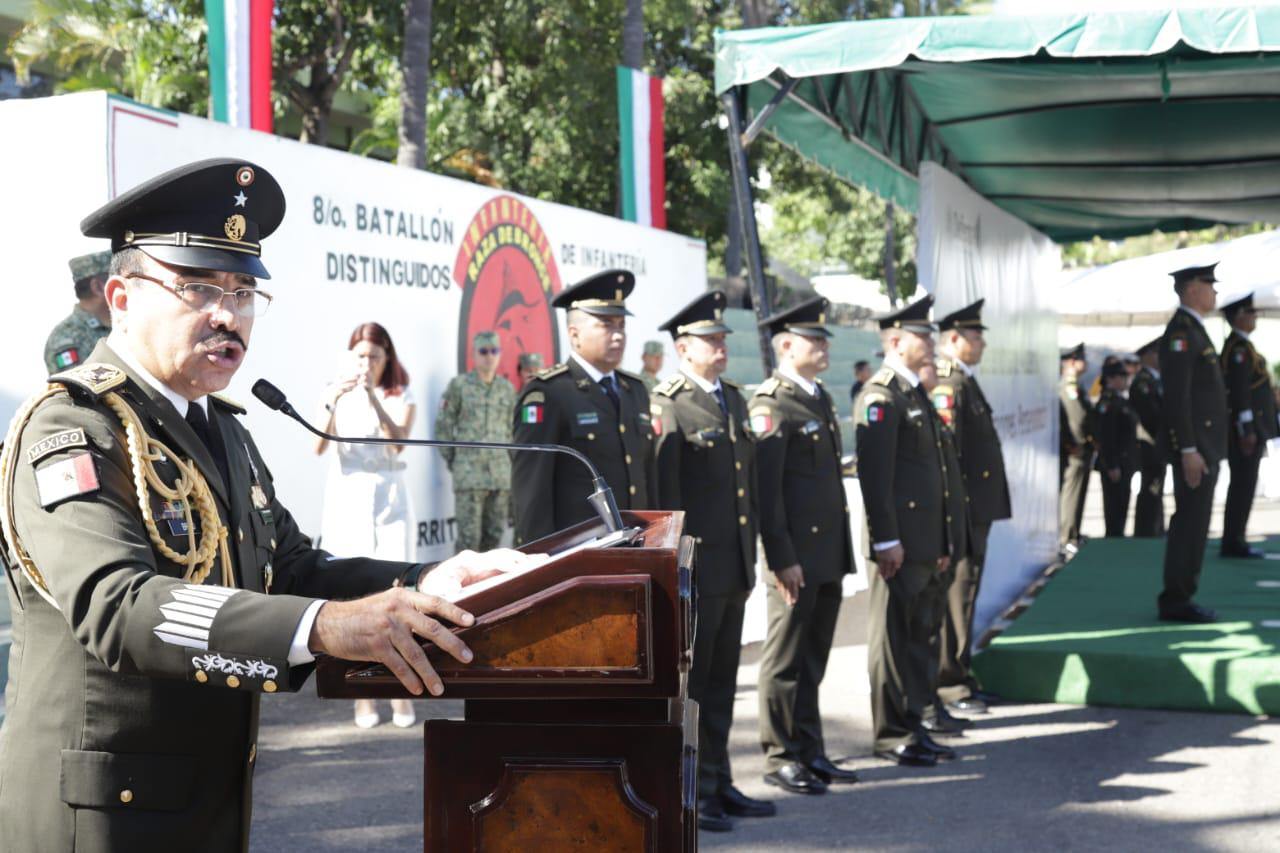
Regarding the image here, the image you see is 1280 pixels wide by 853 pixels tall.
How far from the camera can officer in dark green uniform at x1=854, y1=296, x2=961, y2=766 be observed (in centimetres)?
577

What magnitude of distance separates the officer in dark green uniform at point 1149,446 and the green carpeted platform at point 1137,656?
4295 millimetres

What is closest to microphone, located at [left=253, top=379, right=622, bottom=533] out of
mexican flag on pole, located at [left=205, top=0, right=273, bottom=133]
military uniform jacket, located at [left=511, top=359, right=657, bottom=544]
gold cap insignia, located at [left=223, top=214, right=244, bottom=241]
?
gold cap insignia, located at [left=223, top=214, right=244, bottom=241]

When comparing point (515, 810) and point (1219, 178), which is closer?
point (515, 810)

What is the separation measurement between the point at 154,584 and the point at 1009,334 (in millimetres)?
8036

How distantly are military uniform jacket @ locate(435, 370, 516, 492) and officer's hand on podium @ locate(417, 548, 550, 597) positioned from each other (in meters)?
5.32

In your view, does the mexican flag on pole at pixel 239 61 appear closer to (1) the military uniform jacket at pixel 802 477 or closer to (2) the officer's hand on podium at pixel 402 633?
(1) the military uniform jacket at pixel 802 477

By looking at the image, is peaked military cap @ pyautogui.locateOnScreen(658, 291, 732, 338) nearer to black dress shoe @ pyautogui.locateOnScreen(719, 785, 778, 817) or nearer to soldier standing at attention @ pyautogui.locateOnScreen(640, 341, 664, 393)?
black dress shoe @ pyautogui.locateOnScreen(719, 785, 778, 817)

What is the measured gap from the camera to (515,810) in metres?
1.79

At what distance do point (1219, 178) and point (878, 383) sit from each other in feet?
18.6

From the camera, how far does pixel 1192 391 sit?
25.6ft

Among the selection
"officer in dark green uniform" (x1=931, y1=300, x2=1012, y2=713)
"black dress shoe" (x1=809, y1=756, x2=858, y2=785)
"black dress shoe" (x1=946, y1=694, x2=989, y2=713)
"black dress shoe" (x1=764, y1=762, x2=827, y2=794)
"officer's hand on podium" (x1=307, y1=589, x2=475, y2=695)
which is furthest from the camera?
"officer in dark green uniform" (x1=931, y1=300, x2=1012, y2=713)

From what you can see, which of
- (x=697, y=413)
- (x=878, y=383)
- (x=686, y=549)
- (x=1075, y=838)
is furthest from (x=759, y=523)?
(x=686, y=549)

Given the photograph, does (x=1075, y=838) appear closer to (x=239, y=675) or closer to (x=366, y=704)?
(x=366, y=704)

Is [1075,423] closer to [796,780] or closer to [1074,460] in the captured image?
[1074,460]
